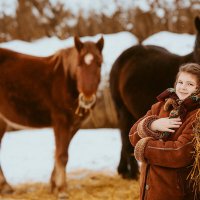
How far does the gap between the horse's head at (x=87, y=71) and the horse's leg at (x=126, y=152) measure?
3.17 feet

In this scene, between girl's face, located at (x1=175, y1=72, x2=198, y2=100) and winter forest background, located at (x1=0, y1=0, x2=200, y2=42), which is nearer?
girl's face, located at (x1=175, y1=72, x2=198, y2=100)

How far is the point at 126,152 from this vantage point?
4.90 m

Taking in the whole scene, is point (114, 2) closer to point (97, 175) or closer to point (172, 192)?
point (97, 175)

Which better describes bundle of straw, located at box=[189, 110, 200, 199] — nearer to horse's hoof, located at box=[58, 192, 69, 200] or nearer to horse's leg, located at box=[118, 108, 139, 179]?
horse's hoof, located at box=[58, 192, 69, 200]

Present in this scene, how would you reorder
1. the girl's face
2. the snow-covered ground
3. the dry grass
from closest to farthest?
the girl's face → the dry grass → the snow-covered ground

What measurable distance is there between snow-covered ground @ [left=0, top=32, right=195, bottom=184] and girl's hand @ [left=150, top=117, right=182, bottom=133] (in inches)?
122

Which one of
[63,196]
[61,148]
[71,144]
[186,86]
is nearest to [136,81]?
[61,148]

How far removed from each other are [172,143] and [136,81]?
262 cm

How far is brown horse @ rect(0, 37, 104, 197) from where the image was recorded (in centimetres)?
427

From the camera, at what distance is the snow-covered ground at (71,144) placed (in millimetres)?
5336

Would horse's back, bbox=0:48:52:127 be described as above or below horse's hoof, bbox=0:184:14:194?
above

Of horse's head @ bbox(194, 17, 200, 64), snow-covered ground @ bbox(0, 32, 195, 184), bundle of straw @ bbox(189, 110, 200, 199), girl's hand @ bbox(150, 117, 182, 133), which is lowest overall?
snow-covered ground @ bbox(0, 32, 195, 184)

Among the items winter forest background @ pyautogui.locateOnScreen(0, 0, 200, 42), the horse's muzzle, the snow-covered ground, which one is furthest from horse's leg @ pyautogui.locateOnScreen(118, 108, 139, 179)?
winter forest background @ pyautogui.locateOnScreen(0, 0, 200, 42)

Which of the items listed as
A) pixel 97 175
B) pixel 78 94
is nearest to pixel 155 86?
pixel 78 94
